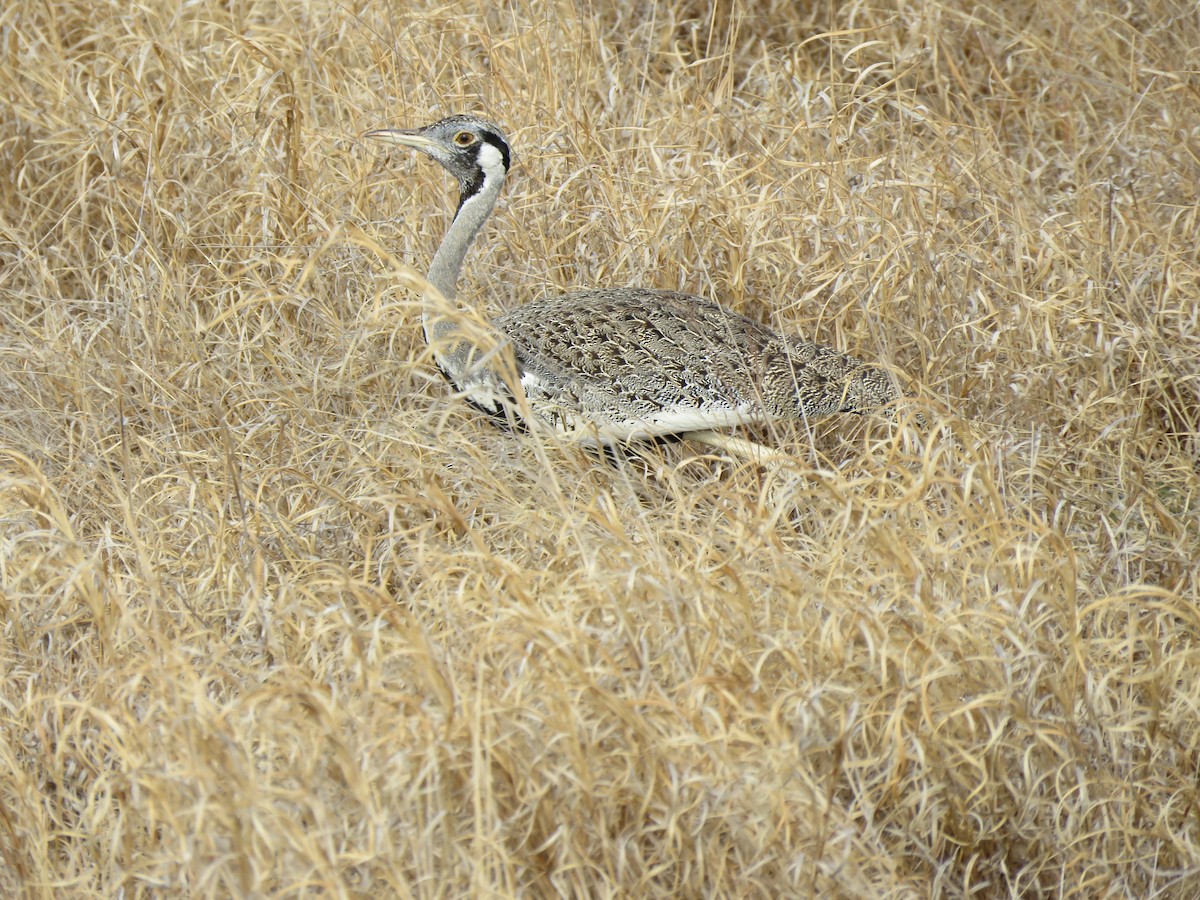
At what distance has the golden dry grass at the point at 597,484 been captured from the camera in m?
2.38

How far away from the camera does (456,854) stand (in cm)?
230

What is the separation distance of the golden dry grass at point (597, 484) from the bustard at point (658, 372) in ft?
0.40

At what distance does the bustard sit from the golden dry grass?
0.12 metres

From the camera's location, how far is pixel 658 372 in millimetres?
3574

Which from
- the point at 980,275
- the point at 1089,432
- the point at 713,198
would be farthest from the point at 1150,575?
the point at 713,198

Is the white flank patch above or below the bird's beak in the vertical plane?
below

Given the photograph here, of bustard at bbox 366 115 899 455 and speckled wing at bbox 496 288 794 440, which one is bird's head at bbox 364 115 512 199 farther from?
speckled wing at bbox 496 288 794 440

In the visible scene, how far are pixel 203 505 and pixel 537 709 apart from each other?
1.23 meters

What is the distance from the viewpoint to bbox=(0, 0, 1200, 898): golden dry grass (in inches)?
93.6

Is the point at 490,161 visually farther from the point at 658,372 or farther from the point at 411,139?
the point at 658,372

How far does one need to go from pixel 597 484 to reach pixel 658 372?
312 millimetres

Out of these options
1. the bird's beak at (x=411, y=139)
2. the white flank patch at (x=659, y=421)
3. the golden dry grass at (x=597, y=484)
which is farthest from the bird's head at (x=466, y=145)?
the white flank patch at (x=659, y=421)

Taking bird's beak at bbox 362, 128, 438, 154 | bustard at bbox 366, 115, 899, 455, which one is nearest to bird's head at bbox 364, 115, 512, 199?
bird's beak at bbox 362, 128, 438, 154

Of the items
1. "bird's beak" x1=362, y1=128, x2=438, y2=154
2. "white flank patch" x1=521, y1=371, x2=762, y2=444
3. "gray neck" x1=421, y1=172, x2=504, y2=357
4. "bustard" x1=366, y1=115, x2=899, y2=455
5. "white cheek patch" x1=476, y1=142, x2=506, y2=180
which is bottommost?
"white flank patch" x1=521, y1=371, x2=762, y2=444
